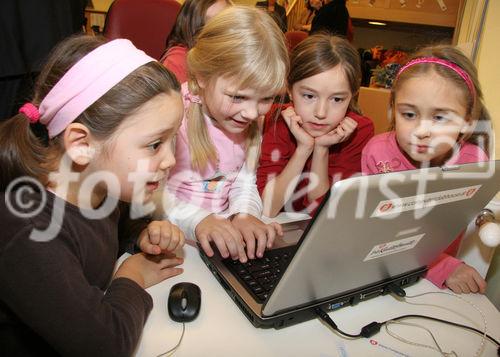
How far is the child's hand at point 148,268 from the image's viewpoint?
73cm

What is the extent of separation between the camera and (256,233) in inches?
33.0

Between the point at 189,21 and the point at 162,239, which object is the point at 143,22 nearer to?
the point at 189,21

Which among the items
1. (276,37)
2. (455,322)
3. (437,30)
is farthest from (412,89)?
(437,30)

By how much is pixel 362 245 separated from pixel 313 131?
71cm

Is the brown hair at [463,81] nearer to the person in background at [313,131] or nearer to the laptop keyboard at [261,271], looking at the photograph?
the person in background at [313,131]

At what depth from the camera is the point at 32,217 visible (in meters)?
0.59

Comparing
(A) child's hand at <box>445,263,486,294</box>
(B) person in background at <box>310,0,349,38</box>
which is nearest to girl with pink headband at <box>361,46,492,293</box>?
(A) child's hand at <box>445,263,486,294</box>

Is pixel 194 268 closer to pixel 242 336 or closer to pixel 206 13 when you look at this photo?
pixel 242 336

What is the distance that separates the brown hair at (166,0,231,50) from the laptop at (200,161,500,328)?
120 centimetres

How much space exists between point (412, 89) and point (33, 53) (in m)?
0.98

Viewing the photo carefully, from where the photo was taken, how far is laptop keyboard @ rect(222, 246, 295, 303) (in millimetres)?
686

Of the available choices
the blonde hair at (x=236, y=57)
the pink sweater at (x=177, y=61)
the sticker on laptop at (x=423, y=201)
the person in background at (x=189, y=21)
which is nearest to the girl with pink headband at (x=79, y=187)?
the blonde hair at (x=236, y=57)

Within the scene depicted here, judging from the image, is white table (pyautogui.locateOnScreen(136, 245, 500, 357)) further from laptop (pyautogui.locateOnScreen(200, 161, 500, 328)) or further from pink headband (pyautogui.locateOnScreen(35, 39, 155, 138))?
pink headband (pyautogui.locateOnScreen(35, 39, 155, 138))

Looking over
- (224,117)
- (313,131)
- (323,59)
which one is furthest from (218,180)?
(323,59)
